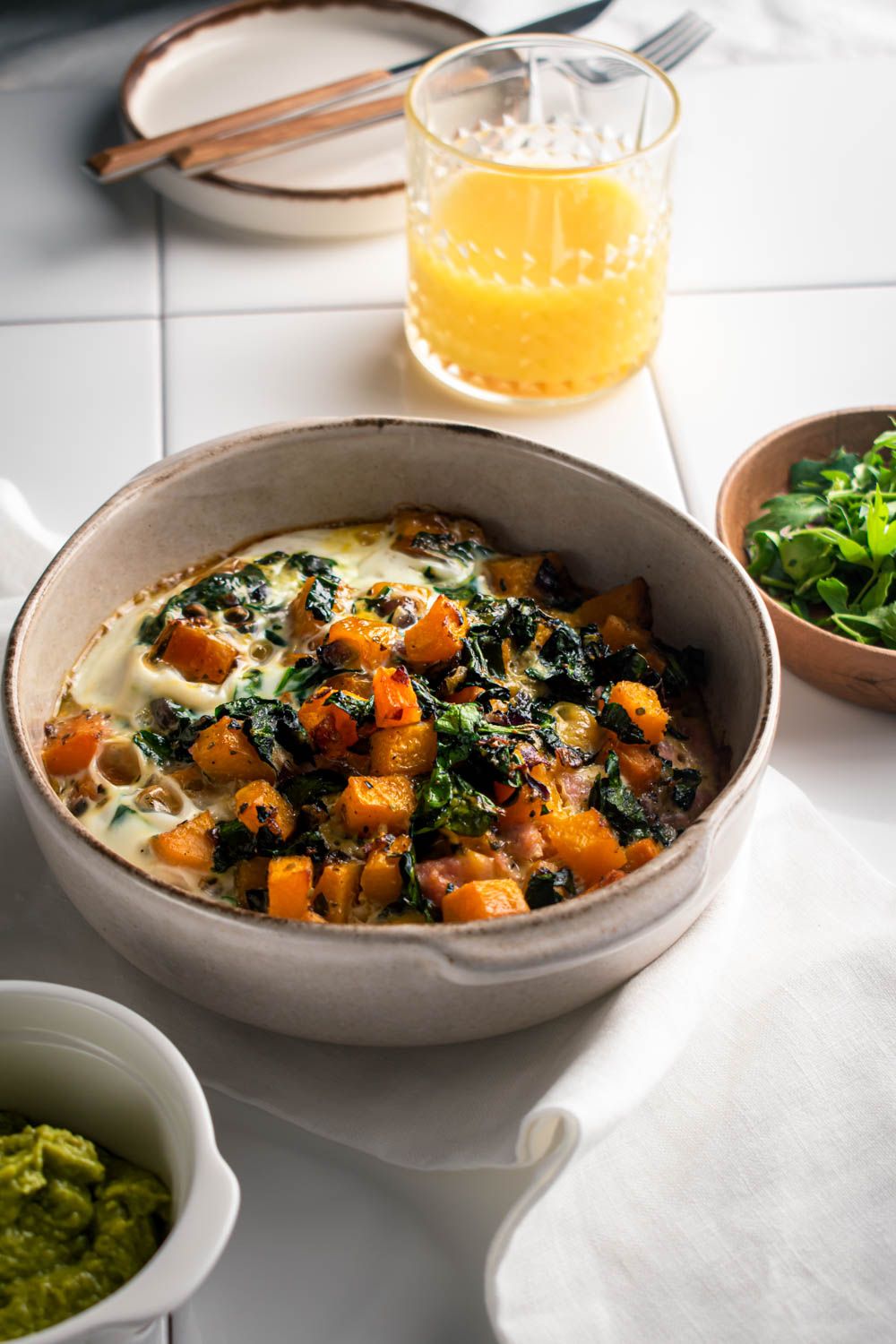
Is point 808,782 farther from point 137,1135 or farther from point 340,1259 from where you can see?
point 137,1135

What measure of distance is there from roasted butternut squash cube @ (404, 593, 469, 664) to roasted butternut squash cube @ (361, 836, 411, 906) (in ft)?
1.16

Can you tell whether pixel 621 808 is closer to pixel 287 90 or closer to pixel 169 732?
pixel 169 732

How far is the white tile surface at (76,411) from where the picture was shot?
2699 mm

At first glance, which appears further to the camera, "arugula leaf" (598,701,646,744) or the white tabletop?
the white tabletop

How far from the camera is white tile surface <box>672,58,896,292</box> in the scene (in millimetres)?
3289

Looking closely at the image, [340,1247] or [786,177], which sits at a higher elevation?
[786,177]

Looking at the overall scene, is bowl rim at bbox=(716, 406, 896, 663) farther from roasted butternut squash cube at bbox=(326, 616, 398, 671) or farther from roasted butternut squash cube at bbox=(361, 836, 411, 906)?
roasted butternut squash cube at bbox=(361, 836, 411, 906)

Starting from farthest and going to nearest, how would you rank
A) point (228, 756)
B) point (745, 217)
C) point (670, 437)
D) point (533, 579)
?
point (745, 217) < point (670, 437) < point (533, 579) < point (228, 756)

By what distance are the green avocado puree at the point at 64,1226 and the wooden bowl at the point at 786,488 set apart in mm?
1305

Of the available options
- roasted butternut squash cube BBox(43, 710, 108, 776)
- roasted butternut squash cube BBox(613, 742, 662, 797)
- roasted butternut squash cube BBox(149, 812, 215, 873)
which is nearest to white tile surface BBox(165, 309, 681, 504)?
roasted butternut squash cube BBox(613, 742, 662, 797)

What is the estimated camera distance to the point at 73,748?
A: 1858 mm

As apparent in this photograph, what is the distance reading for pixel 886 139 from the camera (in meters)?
3.66

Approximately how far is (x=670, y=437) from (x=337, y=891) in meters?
1.49

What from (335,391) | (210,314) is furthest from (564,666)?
(210,314)
